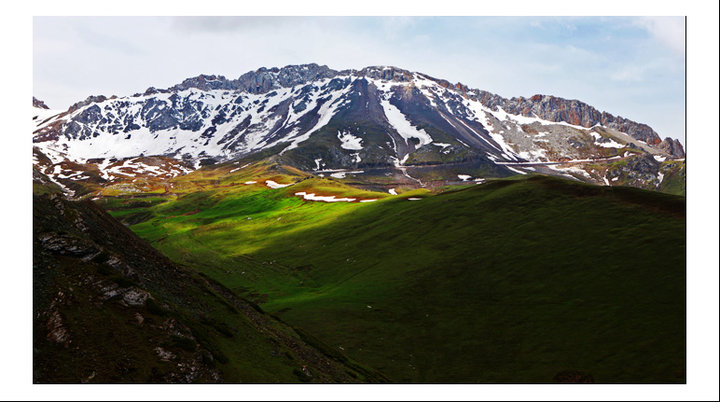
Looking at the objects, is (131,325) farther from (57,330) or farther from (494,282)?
(494,282)

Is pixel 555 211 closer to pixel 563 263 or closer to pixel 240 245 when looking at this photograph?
pixel 563 263

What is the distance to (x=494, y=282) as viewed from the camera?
80688 millimetres

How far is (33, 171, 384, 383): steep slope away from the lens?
1090 inches

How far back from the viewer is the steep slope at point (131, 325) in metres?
27.7

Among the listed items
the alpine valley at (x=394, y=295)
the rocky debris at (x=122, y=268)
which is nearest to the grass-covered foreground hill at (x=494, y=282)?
the alpine valley at (x=394, y=295)

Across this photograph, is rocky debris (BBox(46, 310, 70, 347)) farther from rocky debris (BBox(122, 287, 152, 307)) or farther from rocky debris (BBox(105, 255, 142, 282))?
rocky debris (BBox(105, 255, 142, 282))

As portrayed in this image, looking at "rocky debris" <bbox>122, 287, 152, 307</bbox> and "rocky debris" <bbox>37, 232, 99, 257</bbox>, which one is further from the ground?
"rocky debris" <bbox>37, 232, 99, 257</bbox>

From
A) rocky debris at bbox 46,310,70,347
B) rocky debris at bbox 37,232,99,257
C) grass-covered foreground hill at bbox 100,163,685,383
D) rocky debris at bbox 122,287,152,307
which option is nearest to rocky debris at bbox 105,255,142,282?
rocky debris at bbox 37,232,99,257

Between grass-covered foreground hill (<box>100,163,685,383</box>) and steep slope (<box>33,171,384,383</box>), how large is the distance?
64.2 ft

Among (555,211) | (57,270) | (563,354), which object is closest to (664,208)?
(555,211)

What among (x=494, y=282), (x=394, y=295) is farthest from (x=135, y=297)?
(x=494, y=282)

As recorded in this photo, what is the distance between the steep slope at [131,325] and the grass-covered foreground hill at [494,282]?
19561mm

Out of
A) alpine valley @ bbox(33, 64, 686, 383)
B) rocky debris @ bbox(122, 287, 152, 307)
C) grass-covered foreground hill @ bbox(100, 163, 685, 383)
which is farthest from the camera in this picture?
grass-covered foreground hill @ bbox(100, 163, 685, 383)

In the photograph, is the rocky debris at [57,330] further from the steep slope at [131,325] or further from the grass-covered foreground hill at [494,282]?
the grass-covered foreground hill at [494,282]
